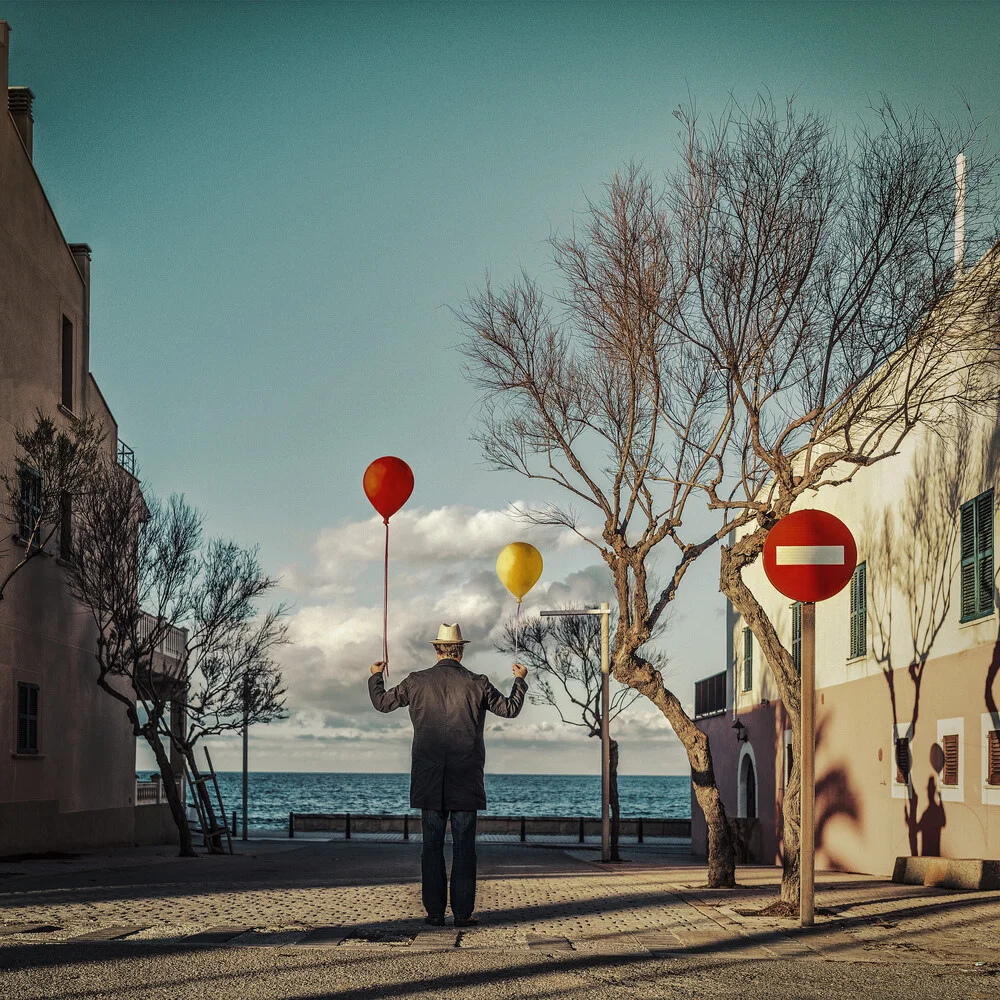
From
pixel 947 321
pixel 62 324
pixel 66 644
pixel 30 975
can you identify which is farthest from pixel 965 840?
pixel 62 324

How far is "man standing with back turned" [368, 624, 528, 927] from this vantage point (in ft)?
28.2

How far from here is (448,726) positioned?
870cm

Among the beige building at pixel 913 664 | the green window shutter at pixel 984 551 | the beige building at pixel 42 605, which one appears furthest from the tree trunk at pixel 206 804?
the green window shutter at pixel 984 551

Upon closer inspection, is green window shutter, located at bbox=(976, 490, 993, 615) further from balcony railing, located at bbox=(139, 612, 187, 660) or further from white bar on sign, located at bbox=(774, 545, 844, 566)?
balcony railing, located at bbox=(139, 612, 187, 660)

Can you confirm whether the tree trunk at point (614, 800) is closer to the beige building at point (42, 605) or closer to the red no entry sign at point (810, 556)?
the beige building at point (42, 605)

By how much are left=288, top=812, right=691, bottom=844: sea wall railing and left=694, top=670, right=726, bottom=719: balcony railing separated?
825 cm

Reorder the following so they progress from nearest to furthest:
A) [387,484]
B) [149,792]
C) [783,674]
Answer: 1. [783,674]
2. [387,484]
3. [149,792]

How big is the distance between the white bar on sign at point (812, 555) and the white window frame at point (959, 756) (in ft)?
24.1

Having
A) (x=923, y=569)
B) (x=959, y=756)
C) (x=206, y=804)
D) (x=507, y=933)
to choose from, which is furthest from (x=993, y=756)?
(x=206, y=804)

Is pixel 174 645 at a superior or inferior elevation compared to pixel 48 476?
inferior

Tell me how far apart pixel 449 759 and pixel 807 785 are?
2634mm

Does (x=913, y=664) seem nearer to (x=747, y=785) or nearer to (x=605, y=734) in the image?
(x=605, y=734)

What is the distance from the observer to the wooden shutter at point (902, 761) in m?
18.0

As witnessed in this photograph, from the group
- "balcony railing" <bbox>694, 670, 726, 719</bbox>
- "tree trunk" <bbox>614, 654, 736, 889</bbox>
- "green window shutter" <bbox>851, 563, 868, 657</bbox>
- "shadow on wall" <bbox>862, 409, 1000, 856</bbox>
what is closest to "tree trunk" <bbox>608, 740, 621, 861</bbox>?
"balcony railing" <bbox>694, 670, 726, 719</bbox>
